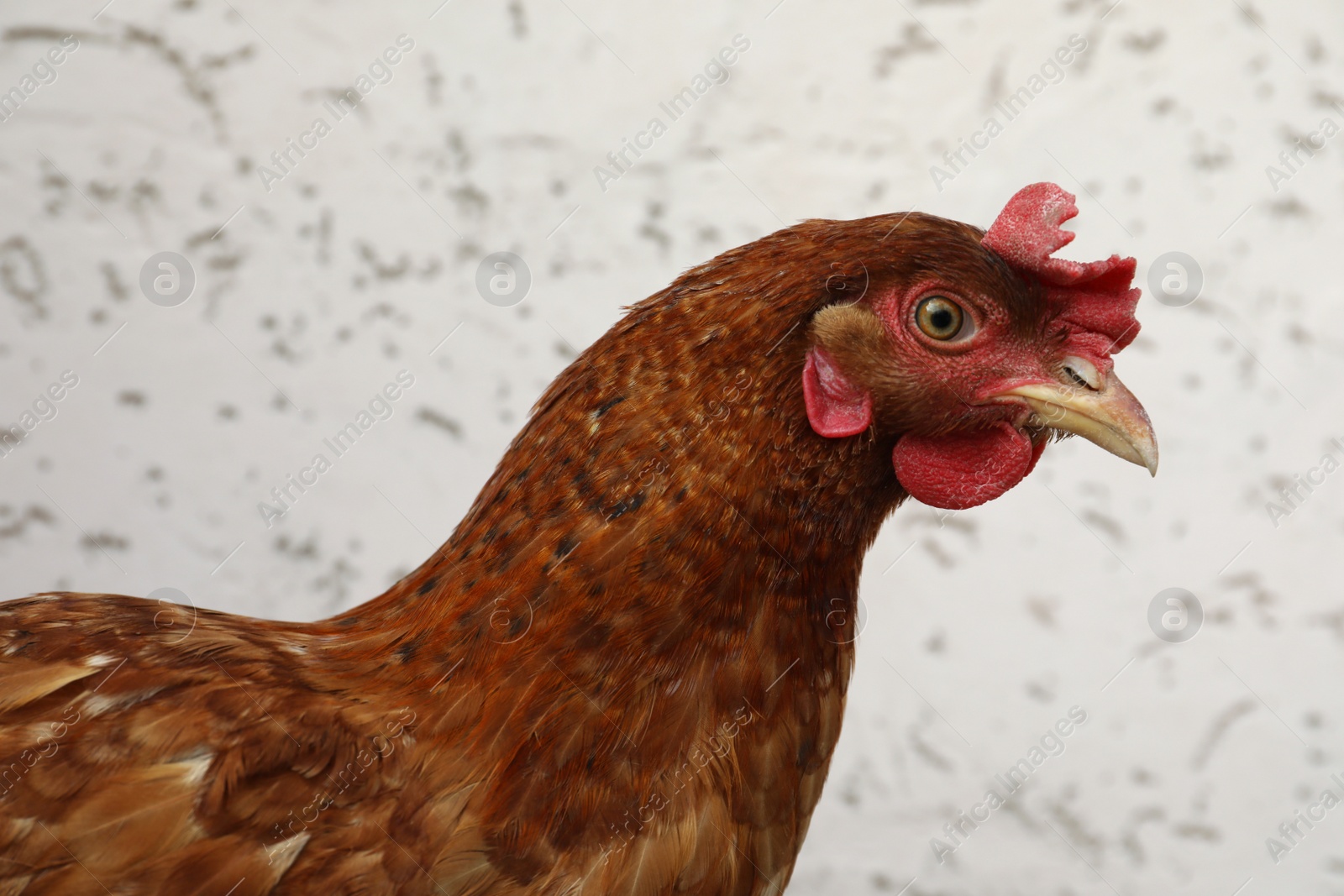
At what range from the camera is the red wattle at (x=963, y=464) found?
1.42 m

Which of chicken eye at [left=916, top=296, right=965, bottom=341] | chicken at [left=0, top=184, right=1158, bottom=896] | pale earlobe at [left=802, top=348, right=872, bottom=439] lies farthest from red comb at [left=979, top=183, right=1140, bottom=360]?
pale earlobe at [left=802, top=348, right=872, bottom=439]

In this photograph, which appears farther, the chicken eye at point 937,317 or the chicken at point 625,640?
the chicken eye at point 937,317

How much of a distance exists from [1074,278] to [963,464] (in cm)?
29

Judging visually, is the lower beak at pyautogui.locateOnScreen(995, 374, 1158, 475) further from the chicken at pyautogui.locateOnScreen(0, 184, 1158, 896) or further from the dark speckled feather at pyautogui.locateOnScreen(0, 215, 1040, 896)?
the dark speckled feather at pyautogui.locateOnScreen(0, 215, 1040, 896)

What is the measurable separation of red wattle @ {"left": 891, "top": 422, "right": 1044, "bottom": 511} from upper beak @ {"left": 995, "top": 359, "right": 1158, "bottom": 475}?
6 cm

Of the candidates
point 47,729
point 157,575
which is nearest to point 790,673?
point 47,729

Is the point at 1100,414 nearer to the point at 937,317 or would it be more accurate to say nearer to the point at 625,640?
the point at 937,317

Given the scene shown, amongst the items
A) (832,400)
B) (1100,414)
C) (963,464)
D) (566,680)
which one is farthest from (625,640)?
(1100,414)

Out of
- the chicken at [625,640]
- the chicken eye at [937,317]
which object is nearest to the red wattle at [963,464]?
the chicken at [625,640]

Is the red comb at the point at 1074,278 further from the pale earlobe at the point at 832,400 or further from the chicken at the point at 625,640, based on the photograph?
the pale earlobe at the point at 832,400

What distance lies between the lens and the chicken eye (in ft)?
4.54

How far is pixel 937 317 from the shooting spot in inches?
54.6

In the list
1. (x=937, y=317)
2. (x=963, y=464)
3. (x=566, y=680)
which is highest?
(x=937, y=317)

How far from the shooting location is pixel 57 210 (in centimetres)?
362
